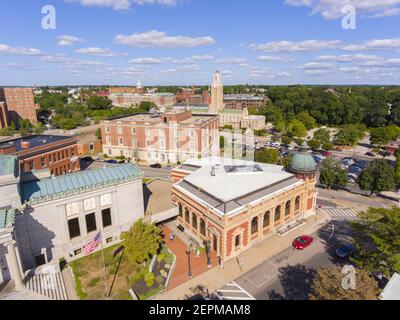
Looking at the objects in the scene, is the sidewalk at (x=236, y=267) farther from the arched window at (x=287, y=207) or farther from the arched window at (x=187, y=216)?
the arched window at (x=187, y=216)

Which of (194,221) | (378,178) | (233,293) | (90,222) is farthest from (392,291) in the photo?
(378,178)

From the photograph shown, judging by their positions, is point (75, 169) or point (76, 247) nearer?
point (76, 247)

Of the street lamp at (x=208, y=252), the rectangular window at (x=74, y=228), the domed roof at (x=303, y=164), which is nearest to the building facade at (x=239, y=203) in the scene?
the street lamp at (x=208, y=252)

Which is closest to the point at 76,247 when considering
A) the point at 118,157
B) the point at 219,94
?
the point at 118,157

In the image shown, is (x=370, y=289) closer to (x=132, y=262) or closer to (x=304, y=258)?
(x=304, y=258)

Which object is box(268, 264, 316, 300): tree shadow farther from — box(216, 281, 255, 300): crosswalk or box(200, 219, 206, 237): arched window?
box(200, 219, 206, 237): arched window

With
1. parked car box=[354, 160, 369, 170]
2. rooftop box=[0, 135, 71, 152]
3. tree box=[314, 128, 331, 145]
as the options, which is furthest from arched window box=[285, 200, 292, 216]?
tree box=[314, 128, 331, 145]
